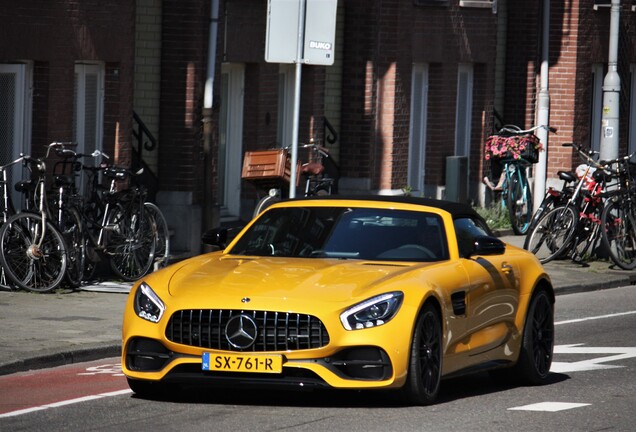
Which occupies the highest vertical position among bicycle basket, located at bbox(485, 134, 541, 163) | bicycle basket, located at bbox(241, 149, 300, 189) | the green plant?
bicycle basket, located at bbox(485, 134, 541, 163)

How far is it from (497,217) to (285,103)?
476 cm

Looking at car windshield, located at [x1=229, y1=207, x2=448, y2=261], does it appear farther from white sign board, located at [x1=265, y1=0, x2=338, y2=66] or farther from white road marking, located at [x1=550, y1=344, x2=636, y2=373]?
white sign board, located at [x1=265, y1=0, x2=338, y2=66]

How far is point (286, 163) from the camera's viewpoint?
73.9ft

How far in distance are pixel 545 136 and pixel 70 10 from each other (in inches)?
456

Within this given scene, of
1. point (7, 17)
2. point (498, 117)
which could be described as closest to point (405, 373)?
point (7, 17)

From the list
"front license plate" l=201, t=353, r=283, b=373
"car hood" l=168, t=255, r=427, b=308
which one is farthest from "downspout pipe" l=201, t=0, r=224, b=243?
"front license plate" l=201, t=353, r=283, b=373

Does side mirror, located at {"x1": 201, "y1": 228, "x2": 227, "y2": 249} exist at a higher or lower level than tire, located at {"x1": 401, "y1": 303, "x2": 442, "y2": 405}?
higher

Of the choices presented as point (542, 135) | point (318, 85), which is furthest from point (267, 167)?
point (542, 135)

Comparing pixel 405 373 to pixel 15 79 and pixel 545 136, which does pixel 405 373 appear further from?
pixel 545 136

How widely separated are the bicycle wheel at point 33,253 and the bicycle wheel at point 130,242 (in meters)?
1.20

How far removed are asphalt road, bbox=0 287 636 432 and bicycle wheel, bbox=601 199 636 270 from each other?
9.46m

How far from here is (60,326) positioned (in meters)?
A: 15.6

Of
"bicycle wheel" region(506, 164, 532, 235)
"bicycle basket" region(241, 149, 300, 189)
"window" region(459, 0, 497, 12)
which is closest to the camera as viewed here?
"bicycle basket" region(241, 149, 300, 189)

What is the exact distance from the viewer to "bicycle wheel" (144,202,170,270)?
19938 millimetres
